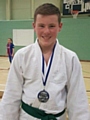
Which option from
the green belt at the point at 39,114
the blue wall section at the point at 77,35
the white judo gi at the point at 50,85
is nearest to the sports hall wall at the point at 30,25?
the blue wall section at the point at 77,35

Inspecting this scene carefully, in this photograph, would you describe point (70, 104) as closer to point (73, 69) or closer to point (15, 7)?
point (73, 69)

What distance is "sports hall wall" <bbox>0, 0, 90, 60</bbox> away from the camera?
7426 millimetres

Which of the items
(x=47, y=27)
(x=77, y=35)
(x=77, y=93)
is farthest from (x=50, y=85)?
(x=77, y=35)

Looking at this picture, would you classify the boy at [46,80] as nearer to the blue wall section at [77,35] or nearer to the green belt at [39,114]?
the green belt at [39,114]

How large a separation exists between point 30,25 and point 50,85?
23.3 ft

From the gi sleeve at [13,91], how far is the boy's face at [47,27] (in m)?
0.21

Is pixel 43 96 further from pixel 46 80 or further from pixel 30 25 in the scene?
pixel 30 25

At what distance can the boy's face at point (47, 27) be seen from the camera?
1097 mm

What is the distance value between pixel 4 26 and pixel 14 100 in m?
7.61

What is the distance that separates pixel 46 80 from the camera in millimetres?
1133

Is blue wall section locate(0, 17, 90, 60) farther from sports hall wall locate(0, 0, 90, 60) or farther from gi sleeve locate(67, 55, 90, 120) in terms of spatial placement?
gi sleeve locate(67, 55, 90, 120)

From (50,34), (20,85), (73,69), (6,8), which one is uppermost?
(6,8)

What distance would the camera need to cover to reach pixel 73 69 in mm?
1140

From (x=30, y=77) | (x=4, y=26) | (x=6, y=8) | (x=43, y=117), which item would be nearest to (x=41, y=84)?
(x=30, y=77)
